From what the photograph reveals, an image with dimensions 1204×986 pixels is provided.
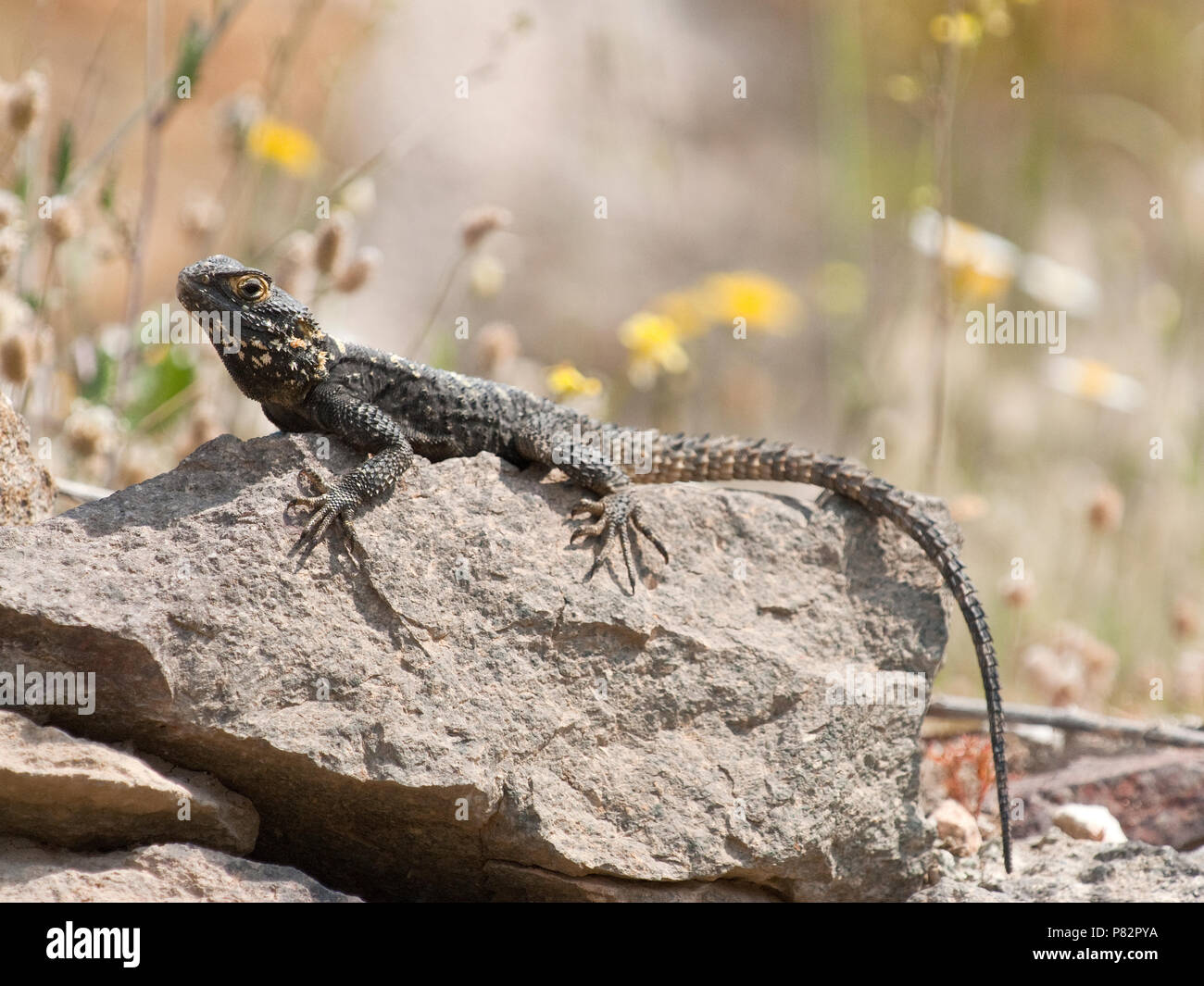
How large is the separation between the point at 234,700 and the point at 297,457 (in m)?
1.11

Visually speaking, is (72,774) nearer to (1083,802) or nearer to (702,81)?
(1083,802)

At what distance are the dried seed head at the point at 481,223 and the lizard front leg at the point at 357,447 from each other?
146cm

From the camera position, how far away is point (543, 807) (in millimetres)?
4250

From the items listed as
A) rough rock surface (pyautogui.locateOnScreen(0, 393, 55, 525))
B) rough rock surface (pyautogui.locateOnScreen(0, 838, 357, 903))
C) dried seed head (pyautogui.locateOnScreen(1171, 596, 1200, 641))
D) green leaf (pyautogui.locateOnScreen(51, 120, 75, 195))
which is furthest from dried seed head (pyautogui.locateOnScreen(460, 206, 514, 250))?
dried seed head (pyautogui.locateOnScreen(1171, 596, 1200, 641))

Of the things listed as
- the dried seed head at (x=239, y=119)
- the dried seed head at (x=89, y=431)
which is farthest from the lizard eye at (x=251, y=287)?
the dried seed head at (x=239, y=119)

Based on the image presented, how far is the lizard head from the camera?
4785 millimetres

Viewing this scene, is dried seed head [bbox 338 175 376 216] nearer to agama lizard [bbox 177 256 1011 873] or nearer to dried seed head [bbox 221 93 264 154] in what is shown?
dried seed head [bbox 221 93 264 154]

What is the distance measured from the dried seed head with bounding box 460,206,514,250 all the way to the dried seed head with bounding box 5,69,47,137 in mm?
2118

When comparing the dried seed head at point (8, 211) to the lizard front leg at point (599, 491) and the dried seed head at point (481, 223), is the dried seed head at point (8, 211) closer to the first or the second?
the dried seed head at point (481, 223)

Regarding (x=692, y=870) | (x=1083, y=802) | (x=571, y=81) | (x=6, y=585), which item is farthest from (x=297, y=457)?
(x=571, y=81)

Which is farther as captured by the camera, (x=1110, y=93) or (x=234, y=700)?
(x=1110, y=93)

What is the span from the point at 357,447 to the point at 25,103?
8.24 feet

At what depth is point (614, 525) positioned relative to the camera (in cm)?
493

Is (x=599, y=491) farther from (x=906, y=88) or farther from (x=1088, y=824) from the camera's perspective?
(x=906, y=88)
